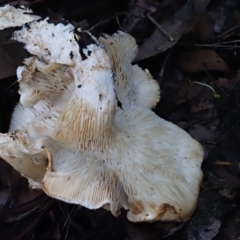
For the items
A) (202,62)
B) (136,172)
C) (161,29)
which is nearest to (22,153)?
(136,172)

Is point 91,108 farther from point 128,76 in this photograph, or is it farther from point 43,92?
point 128,76

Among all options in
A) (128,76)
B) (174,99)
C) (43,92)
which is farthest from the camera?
(174,99)

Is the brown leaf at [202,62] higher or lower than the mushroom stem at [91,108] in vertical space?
lower

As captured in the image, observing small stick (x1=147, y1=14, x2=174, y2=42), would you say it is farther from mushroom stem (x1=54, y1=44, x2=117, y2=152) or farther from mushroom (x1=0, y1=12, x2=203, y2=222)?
mushroom stem (x1=54, y1=44, x2=117, y2=152)

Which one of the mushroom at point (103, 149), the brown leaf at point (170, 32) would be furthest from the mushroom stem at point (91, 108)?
the brown leaf at point (170, 32)

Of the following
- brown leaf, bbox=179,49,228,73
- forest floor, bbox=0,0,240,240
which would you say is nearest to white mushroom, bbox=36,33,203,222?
forest floor, bbox=0,0,240,240

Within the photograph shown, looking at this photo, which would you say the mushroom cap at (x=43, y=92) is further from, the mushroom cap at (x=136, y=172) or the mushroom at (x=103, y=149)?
the mushroom cap at (x=136, y=172)
